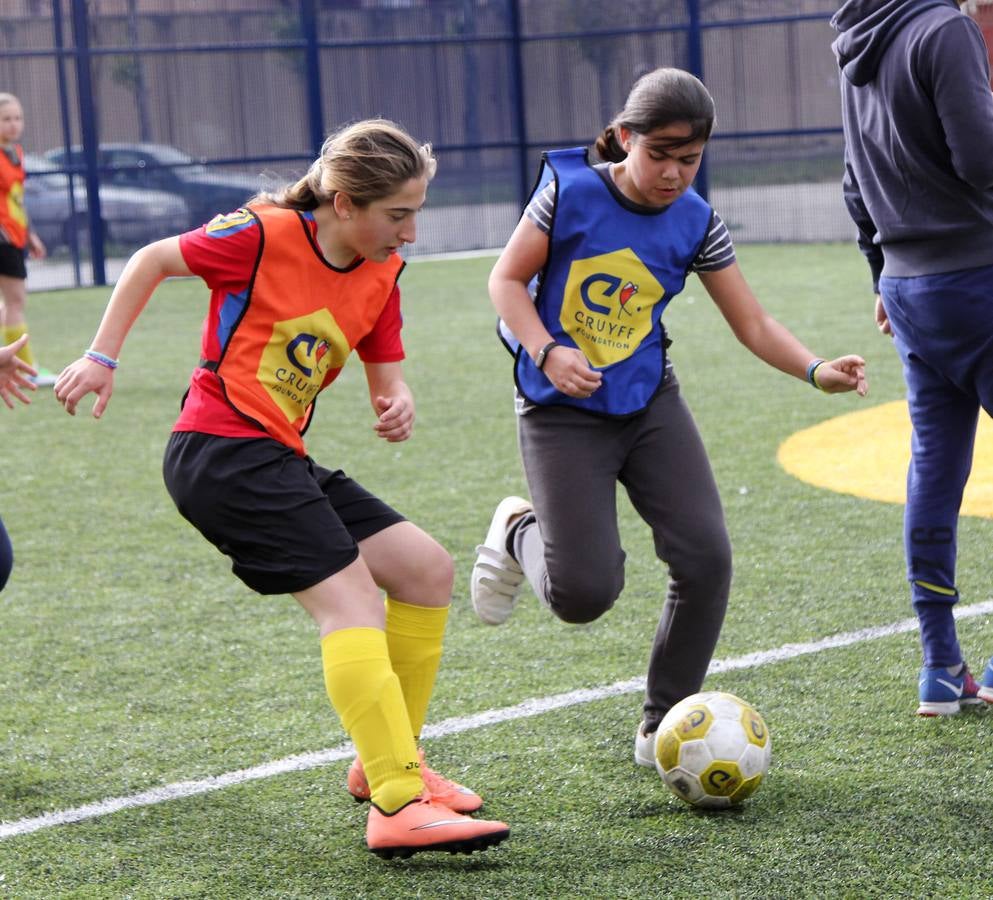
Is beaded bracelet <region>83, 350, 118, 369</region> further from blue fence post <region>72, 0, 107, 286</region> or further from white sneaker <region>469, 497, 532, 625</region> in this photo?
blue fence post <region>72, 0, 107, 286</region>

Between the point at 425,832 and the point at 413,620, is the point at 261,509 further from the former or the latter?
the point at 425,832

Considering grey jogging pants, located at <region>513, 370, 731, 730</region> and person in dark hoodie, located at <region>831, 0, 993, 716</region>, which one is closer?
person in dark hoodie, located at <region>831, 0, 993, 716</region>

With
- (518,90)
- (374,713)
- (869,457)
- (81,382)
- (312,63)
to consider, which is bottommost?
(869,457)

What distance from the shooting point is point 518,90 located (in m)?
19.7

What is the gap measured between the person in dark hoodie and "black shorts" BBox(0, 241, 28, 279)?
698 cm

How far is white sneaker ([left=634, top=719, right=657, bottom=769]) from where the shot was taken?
364 cm

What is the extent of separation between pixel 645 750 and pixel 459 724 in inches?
23.1

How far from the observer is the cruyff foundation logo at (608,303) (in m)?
3.58

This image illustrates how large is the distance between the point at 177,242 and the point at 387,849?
1.39 meters

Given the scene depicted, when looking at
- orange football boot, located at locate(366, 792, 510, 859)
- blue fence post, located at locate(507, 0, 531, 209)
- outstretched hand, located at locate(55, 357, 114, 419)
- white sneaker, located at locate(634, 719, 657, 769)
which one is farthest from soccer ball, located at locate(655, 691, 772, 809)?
blue fence post, located at locate(507, 0, 531, 209)

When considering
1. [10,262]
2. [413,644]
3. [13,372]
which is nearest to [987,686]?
[413,644]

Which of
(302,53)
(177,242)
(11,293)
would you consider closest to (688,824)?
(177,242)

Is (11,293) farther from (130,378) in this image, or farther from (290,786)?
(290,786)

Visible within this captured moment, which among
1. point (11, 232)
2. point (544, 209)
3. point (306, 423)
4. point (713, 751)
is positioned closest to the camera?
point (713, 751)
